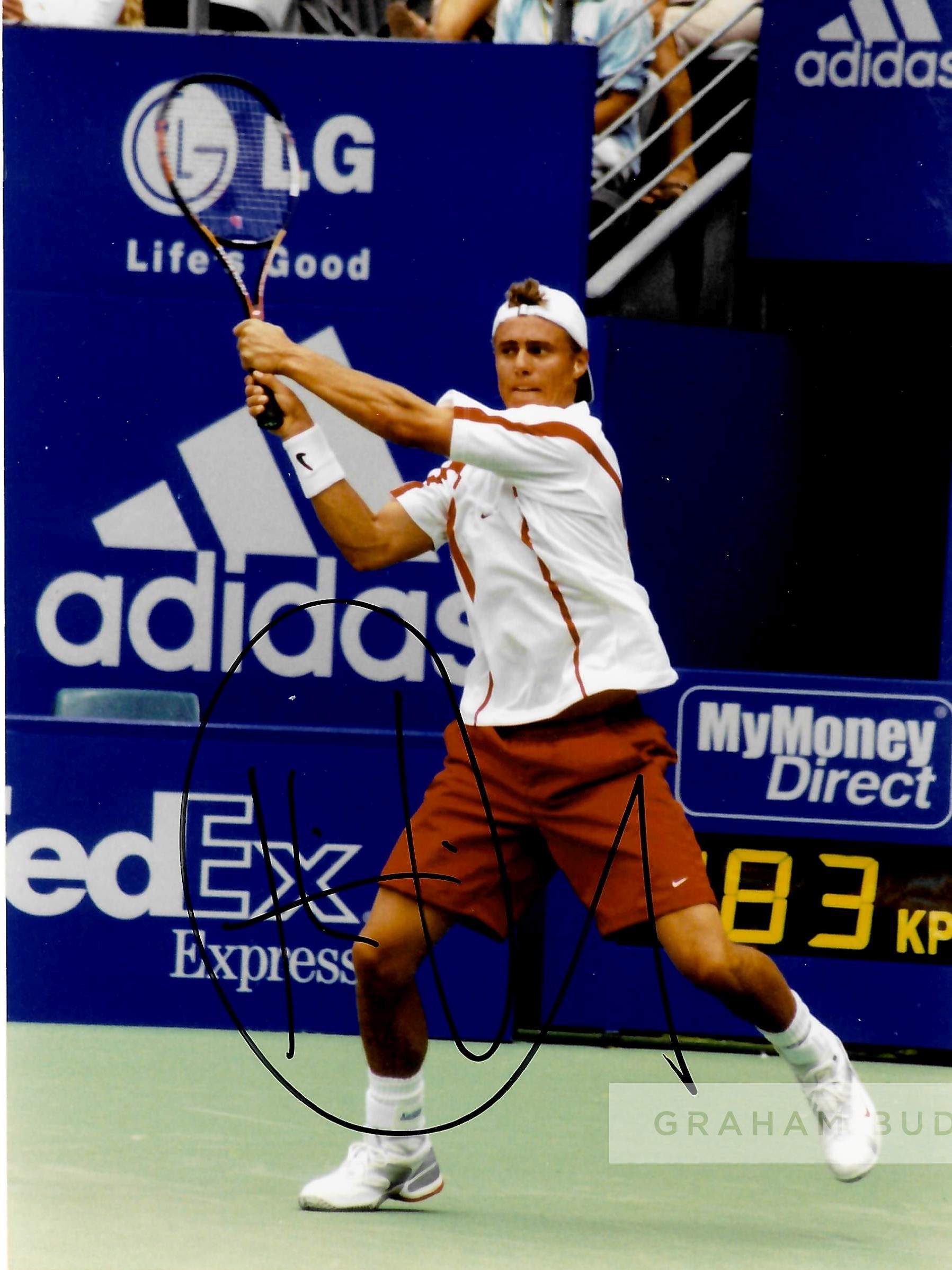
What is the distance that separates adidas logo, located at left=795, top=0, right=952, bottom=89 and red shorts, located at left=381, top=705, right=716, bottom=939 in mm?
2120

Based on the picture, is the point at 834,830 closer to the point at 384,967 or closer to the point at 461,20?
the point at 384,967

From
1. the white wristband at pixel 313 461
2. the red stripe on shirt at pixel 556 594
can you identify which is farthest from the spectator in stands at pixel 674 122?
the white wristband at pixel 313 461

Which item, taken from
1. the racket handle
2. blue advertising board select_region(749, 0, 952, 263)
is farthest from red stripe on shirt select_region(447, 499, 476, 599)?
blue advertising board select_region(749, 0, 952, 263)

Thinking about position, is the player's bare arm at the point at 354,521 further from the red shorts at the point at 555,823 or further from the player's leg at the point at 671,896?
the player's leg at the point at 671,896

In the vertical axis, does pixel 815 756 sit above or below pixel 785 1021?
above

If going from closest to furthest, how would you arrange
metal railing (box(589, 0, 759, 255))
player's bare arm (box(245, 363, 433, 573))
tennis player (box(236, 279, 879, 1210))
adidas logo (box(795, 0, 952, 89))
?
player's bare arm (box(245, 363, 433, 573)) < tennis player (box(236, 279, 879, 1210)) < adidas logo (box(795, 0, 952, 89)) < metal railing (box(589, 0, 759, 255))

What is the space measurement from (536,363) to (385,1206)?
1634 mm

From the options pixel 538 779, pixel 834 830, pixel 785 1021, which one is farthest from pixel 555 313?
pixel 834 830

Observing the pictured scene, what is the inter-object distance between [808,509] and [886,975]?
1250mm

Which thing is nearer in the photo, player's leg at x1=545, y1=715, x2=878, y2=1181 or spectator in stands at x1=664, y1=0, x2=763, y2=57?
player's leg at x1=545, y1=715, x2=878, y2=1181

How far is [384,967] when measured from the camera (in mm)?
3660

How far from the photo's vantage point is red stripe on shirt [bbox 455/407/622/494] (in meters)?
3.56

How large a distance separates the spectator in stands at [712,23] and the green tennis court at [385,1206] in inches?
110
